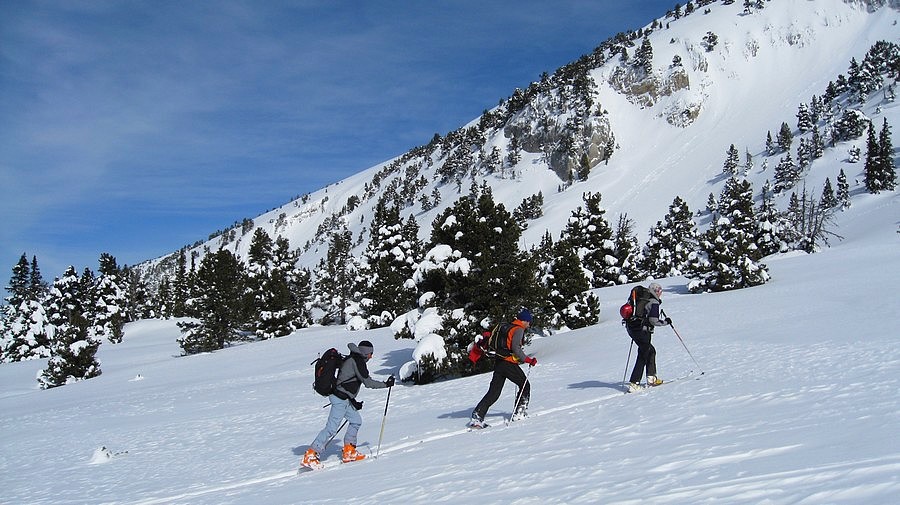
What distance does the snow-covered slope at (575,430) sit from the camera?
5.12m

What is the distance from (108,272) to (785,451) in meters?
69.1

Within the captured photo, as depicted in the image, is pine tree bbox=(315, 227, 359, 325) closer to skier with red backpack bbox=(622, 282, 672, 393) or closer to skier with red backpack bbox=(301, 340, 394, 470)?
skier with red backpack bbox=(622, 282, 672, 393)

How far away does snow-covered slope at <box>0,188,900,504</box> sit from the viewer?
202 inches

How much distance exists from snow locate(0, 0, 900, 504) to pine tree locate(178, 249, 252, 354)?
6.81 meters

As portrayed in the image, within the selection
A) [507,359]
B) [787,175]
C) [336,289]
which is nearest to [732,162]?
[787,175]

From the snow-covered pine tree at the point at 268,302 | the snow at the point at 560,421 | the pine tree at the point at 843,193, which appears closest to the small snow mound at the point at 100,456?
the snow at the point at 560,421

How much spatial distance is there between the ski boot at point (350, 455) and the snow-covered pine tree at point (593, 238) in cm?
3199

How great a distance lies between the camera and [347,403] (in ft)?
31.1

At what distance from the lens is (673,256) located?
5712 cm

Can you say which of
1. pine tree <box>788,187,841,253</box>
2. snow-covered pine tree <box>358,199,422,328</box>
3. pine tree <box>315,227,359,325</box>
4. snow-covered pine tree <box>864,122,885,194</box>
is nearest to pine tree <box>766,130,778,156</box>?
pine tree <box>788,187,841,253</box>

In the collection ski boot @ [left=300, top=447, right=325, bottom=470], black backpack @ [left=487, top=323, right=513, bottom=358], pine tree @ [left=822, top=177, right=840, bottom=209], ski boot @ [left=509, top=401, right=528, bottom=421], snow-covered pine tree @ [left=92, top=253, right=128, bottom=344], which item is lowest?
ski boot @ [left=509, top=401, right=528, bottom=421]

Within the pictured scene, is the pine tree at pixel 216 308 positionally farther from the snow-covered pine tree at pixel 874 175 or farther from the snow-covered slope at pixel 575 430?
the snow-covered pine tree at pixel 874 175

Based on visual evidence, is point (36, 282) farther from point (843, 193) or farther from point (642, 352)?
point (843, 193)

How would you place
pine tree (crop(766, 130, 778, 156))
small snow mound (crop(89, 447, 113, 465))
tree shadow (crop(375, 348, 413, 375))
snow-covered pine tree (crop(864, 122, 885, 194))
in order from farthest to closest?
pine tree (crop(766, 130, 778, 156)) < snow-covered pine tree (crop(864, 122, 885, 194)) < tree shadow (crop(375, 348, 413, 375)) < small snow mound (crop(89, 447, 113, 465))
